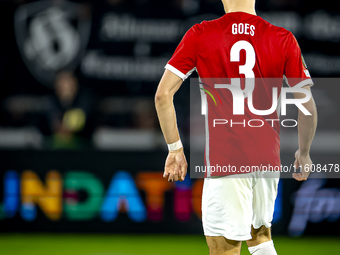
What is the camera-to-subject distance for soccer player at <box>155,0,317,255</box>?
216 centimetres

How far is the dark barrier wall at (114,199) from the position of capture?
5230 mm

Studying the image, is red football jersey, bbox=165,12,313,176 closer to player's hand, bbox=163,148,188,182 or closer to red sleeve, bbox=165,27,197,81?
red sleeve, bbox=165,27,197,81

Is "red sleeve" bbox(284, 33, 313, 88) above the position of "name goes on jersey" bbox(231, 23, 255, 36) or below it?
below

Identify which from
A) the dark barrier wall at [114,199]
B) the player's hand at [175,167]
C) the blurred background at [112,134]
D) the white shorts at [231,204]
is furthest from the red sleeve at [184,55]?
the dark barrier wall at [114,199]

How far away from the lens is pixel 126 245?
5.04m

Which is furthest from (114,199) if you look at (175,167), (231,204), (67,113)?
(231,204)

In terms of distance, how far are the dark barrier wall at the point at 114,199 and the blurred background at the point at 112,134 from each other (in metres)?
0.01

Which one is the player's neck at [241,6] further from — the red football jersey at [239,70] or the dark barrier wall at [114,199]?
the dark barrier wall at [114,199]

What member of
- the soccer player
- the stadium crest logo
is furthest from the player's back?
the stadium crest logo

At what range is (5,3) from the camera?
7867 mm

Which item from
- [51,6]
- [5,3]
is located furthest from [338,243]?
[5,3]

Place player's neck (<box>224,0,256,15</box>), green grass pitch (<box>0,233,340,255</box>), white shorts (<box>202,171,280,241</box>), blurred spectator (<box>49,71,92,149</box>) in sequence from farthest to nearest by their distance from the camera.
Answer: blurred spectator (<box>49,71,92,149</box>) → green grass pitch (<box>0,233,340,255</box>) → player's neck (<box>224,0,256,15</box>) → white shorts (<box>202,171,280,241</box>)

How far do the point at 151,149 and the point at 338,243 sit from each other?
2421 mm

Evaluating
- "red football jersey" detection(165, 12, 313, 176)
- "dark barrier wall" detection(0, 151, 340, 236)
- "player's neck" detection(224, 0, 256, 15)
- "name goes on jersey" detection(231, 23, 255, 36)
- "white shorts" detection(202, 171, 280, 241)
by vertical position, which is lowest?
"dark barrier wall" detection(0, 151, 340, 236)
